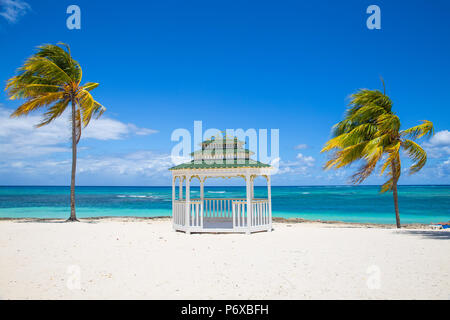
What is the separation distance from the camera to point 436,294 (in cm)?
450

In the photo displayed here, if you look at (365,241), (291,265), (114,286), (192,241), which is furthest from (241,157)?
(114,286)

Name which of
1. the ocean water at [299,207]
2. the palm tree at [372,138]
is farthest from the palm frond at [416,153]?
the ocean water at [299,207]

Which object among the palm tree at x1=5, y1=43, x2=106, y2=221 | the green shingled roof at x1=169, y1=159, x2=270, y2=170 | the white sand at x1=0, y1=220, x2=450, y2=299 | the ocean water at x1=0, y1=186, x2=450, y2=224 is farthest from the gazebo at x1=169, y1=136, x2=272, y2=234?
the ocean water at x1=0, y1=186, x2=450, y2=224

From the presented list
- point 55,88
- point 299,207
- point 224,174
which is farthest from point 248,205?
point 299,207

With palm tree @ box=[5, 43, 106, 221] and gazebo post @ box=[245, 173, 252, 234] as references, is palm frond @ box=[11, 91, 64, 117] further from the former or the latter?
gazebo post @ box=[245, 173, 252, 234]

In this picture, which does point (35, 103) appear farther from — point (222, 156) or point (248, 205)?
point (248, 205)

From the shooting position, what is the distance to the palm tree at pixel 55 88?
14.2 metres

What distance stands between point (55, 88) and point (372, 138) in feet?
48.0

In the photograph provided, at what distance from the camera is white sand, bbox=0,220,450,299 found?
15.4ft

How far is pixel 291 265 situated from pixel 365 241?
4.35 meters

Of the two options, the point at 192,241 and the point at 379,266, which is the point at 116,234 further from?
the point at 379,266

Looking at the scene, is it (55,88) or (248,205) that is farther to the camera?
(55,88)

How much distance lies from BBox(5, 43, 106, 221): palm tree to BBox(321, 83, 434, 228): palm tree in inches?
460

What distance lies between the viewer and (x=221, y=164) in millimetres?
11422
